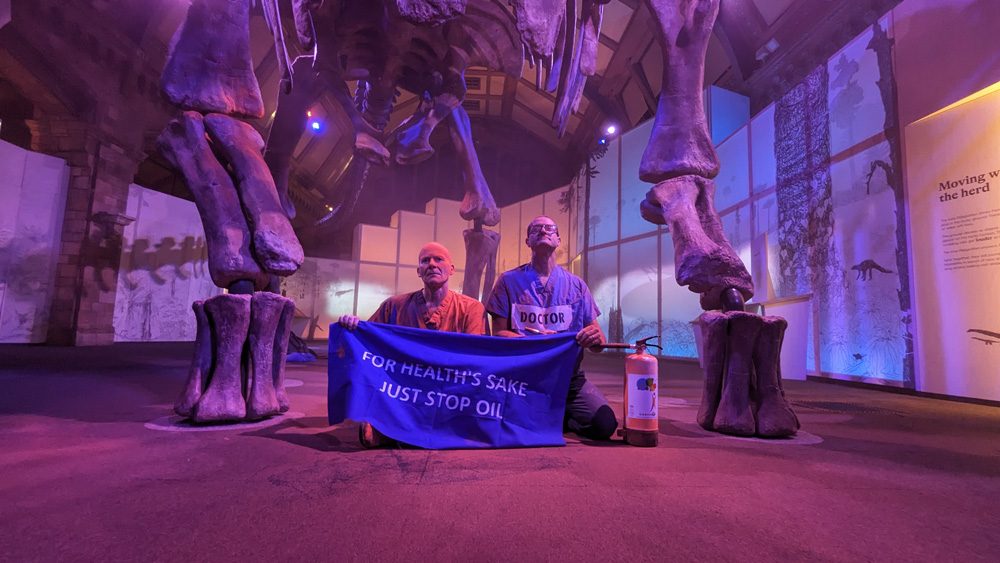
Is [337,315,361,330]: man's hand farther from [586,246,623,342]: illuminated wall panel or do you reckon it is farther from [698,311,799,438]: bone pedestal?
[586,246,623,342]: illuminated wall panel

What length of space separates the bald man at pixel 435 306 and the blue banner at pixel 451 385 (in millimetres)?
269

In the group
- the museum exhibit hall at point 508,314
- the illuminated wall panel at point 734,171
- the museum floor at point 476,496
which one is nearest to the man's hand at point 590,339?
the museum exhibit hall at point 508,314

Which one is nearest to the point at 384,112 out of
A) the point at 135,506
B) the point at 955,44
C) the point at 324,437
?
the point at 324,437

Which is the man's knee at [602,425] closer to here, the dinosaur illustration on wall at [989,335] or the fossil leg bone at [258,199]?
the fossil leg bone at [258,199]

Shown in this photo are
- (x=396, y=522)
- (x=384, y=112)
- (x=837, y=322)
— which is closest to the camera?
(x=396, y=522)

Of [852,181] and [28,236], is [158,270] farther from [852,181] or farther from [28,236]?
[852,181]

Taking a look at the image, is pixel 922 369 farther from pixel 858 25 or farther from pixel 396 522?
pixel 396 522

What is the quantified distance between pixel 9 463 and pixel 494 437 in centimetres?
208

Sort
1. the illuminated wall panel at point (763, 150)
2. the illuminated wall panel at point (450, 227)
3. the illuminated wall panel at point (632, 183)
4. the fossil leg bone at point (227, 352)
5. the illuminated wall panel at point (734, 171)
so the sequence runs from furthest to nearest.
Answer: the illuminated wall panel at point (450, 227), the illuminated wall panel at point (632, 183), the illuminated wall panel at point (734, 171), the illuminated wall panel at point (763, 150), the fossil leg bone at point (227, 352)

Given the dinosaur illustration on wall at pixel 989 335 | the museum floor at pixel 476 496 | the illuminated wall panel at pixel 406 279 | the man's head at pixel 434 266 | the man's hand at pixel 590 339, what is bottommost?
the museum floor at pixel 476 496

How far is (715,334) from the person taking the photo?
103 inches

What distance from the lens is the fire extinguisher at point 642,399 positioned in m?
2.43

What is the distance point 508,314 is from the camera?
3000mm

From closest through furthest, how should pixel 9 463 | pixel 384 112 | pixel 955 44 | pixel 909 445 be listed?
pixel 9 463 → pixel 909 445 → pixel 955 44 → pixel 384 112
